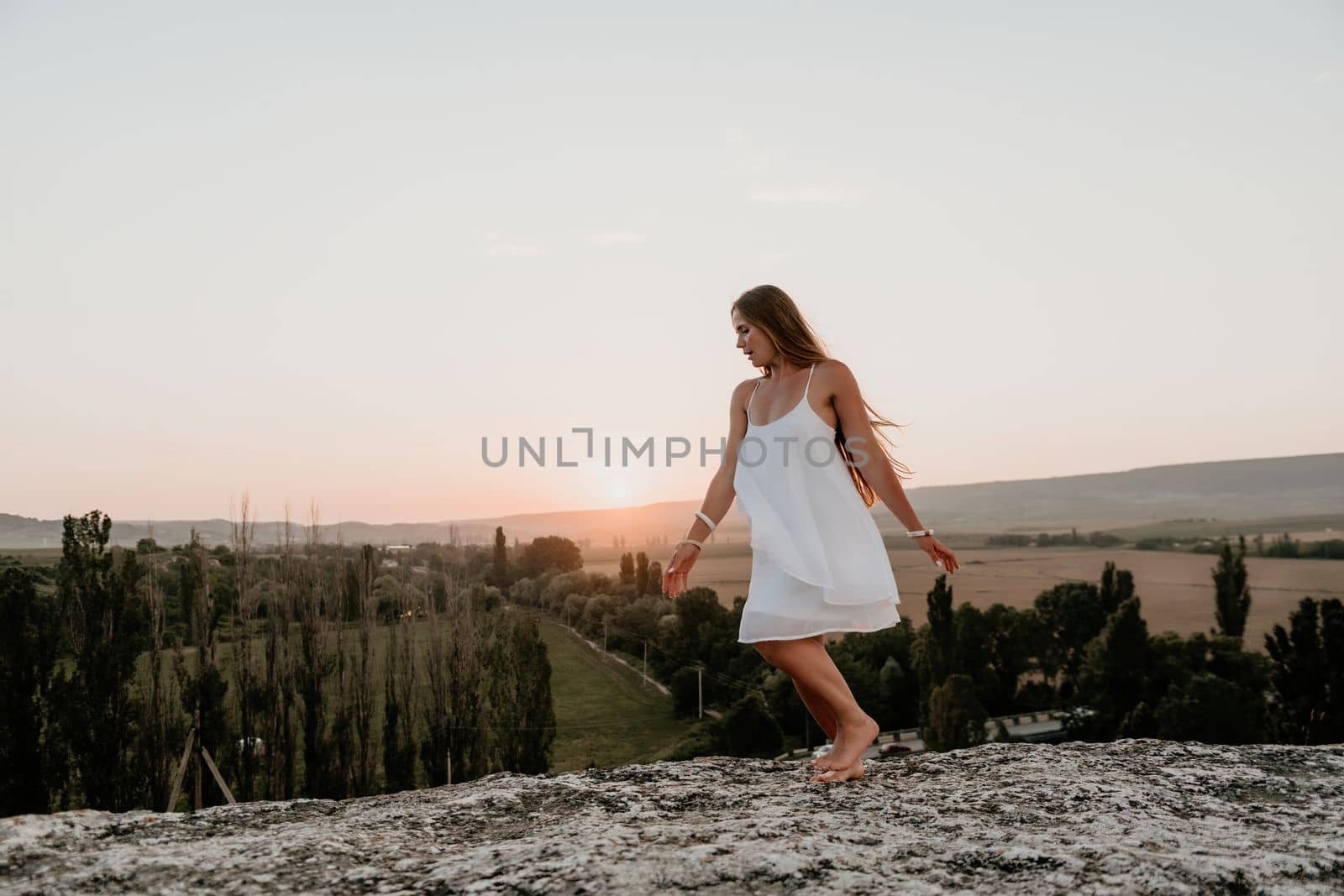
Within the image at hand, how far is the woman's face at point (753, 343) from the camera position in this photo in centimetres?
402

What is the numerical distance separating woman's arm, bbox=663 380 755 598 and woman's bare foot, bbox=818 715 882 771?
83 cm

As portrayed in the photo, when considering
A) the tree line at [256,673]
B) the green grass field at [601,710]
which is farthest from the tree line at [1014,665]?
the tree line at [256,673]

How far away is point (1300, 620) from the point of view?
26875 mm

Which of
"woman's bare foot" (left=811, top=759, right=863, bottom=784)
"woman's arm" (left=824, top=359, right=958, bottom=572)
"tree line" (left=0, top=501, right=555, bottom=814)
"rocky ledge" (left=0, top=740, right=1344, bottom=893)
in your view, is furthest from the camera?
"tree line" (left=0, top=501, right=555, bottom=814)

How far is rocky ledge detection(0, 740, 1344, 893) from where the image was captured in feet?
6.98

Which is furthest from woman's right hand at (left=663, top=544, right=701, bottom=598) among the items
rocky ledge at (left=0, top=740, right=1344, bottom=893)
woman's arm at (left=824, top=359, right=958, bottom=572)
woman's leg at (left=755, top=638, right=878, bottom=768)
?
woman's arm at (left=824, top=359, right=958, bottom=572)

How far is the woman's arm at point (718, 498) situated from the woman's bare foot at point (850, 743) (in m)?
0.83

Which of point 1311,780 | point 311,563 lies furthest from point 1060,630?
point 1311,780

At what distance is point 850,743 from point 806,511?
89 cm

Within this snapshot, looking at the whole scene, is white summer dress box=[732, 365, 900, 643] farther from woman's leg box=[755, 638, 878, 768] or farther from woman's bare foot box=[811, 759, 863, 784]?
woman's bare foot box=[811, 759, 863, 784]

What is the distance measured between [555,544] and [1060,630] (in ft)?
84.6

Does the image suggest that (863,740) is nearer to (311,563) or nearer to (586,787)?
(586,787)

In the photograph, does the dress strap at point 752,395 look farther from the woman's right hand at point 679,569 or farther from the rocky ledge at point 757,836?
the rocky ledge at point 757,836

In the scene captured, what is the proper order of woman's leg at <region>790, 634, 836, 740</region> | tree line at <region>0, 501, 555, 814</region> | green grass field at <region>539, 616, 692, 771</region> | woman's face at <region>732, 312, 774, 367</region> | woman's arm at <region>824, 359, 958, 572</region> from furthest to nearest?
green grass field at <region>539, 616, 692, 771</region> < tree line at <region>0, 501, 555, 814</region> < woman's face at <region>732, 312, 774, 367</region> < woman's arm at <region>824, 359, 958, 572</region> < woman's leg at <region>790, 634, 836, 740</region>
